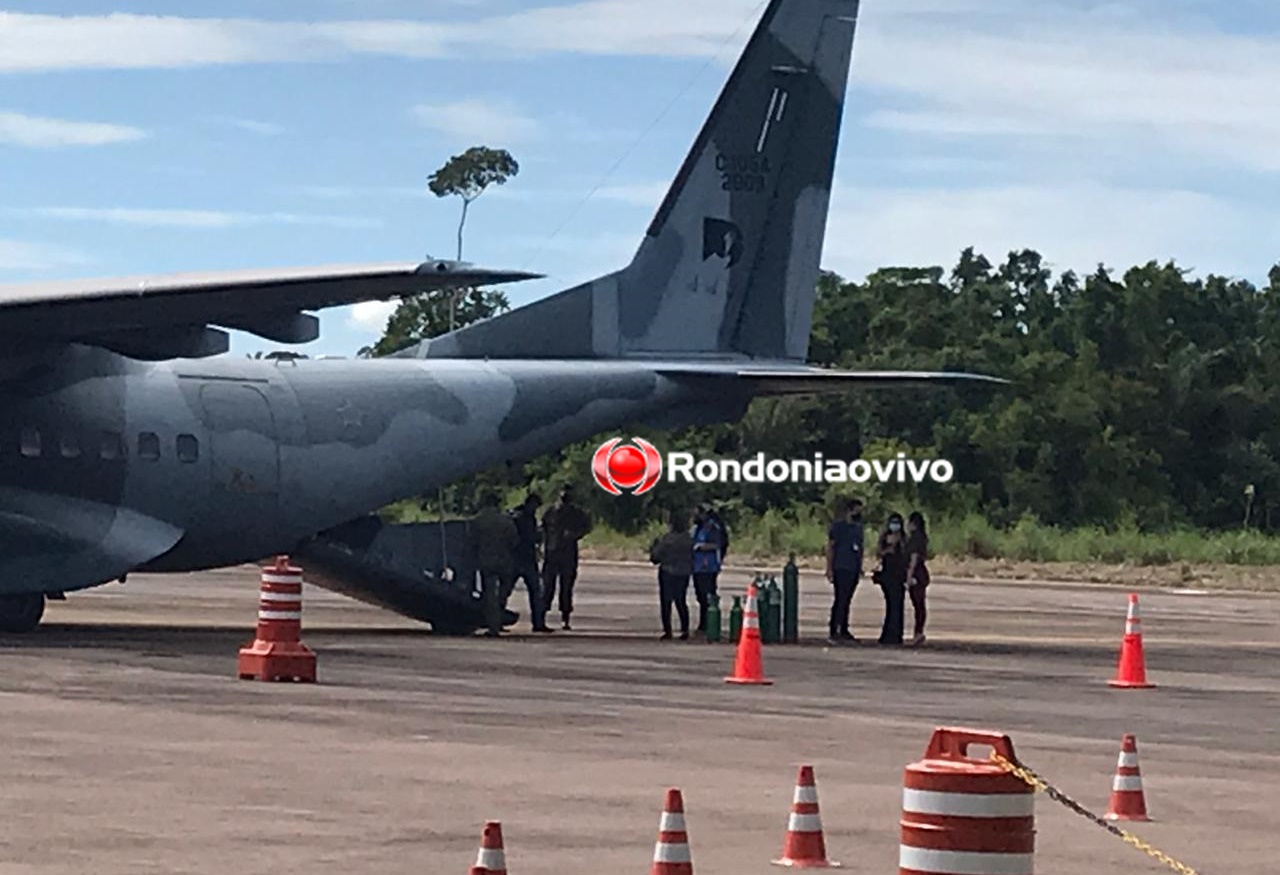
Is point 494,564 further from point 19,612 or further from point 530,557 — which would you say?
point 19,612

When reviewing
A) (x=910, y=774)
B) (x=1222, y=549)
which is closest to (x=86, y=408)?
(x=910, y=774)

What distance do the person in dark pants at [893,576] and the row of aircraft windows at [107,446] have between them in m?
7.51

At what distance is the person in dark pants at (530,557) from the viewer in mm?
29125

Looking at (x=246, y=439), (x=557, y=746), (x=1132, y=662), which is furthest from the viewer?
(x=246, y=439)

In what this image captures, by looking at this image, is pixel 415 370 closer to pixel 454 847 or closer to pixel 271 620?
pixel 271 620

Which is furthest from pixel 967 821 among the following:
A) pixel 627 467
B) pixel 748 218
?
pixel 627 467

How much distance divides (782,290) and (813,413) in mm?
40865

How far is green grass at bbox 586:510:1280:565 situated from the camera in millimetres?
59438

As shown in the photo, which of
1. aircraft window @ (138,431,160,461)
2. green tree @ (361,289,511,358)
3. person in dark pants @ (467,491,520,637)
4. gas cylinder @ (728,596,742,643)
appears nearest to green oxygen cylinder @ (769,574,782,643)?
gas cylinder @ (728,596,742,643)

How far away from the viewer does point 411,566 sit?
28.9m

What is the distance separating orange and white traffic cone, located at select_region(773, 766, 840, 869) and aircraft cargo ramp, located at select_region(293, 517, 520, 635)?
1783cm

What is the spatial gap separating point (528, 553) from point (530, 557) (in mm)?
60

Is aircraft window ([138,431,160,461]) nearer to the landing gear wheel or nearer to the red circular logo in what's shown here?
the landing gear wheel

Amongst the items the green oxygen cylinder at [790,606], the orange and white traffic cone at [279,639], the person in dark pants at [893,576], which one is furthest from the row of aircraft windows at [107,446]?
the person in dark pants at [893,576]
